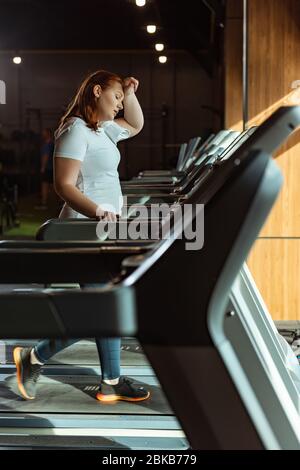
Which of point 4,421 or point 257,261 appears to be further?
point 257,261

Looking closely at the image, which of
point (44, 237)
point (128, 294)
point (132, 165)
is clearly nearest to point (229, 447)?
point (128, 294)

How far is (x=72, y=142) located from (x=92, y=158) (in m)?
0.14

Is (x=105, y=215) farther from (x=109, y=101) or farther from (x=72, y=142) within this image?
(x=109, y=101)

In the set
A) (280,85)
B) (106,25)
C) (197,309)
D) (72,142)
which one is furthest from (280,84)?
(106,25)

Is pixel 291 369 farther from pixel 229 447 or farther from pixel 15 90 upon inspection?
pixel 15 90

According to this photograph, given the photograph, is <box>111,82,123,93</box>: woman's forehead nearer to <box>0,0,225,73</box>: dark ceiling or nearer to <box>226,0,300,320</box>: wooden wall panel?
<box>226,0,300,320</box>: wooden wall panel

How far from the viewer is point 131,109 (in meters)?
3.87

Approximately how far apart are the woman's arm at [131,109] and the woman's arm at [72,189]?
1.94 ft

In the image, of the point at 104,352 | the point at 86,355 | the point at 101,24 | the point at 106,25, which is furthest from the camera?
the point at 106,25

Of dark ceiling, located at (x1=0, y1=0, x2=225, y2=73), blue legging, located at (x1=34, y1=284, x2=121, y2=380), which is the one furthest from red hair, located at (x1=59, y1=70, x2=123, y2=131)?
dark ceiling, located at (x1=0, y1=0, x2=225, y2=73)

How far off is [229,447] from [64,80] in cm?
1991

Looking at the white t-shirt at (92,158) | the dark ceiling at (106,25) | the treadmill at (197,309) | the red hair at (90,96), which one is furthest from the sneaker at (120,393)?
the dark ceiling at (106,25)

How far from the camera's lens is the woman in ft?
10.9

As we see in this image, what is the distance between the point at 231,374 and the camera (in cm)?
151
